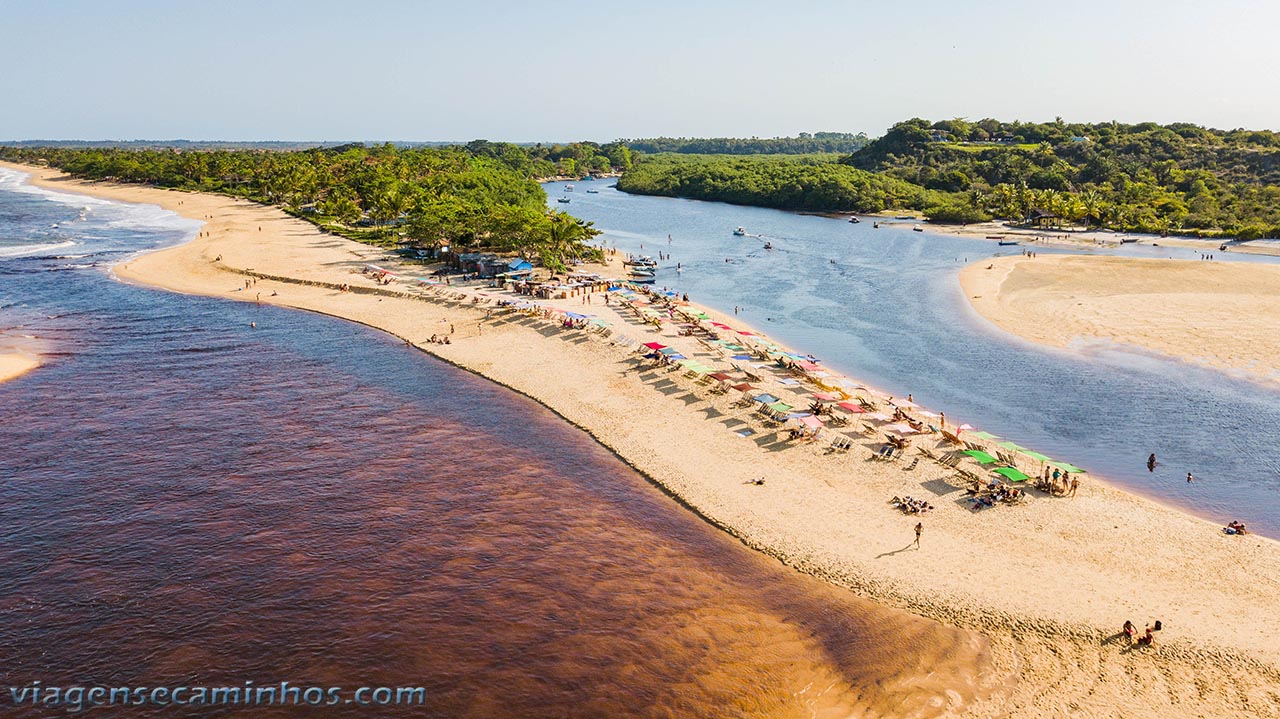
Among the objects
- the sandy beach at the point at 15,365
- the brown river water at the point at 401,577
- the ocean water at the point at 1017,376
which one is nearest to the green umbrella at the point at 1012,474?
the ocean water at the point at 1017,376

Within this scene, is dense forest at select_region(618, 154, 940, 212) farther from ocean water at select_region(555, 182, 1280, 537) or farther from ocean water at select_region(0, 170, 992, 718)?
ocean water at select_region(0, 170, 992, 718)

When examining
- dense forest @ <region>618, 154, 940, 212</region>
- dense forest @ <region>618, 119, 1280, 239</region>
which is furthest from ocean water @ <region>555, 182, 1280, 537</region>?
dense forest @ <region>618, 154, 940, 212</region>

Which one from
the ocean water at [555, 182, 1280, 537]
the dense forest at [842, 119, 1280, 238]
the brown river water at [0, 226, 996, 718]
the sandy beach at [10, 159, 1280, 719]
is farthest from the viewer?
the dense forest at [842, 119, 1280, 238]

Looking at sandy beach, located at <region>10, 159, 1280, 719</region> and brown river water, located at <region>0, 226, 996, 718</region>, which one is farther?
brown river water, located at <region>0, 226, 996, 718</region>

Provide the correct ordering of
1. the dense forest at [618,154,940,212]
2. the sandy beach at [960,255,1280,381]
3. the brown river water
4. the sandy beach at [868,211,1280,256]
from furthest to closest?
the dense forest at [618,154,940,212] → the sandy beach at [868,211,1280,256] → the sandy beach at [960,255,1280,381] → the brown river water

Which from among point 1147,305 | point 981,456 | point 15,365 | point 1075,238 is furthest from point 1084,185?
point 15,365

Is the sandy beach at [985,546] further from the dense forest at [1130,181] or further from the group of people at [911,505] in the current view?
the dense forest at [1130,181]

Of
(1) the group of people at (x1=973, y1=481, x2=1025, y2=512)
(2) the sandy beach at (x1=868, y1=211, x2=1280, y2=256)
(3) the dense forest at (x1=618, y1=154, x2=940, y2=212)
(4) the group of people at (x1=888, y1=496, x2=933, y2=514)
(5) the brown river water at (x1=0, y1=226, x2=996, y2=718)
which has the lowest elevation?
(5) the brown river water at (x1=0, y1=226, x2=996, y2=718)

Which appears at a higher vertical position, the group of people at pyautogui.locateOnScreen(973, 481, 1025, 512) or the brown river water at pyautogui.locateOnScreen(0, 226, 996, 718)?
the group of people at pyautogui.locateOnScreen(973, 481, 1025, 512)
